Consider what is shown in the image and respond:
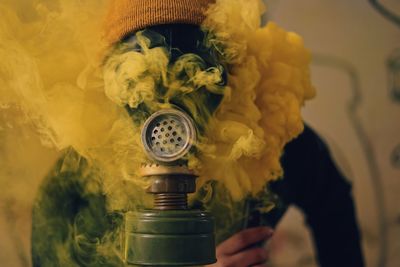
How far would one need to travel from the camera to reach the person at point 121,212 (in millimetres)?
625

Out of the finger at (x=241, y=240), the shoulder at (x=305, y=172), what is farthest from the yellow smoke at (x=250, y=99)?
the shoulder at (x=305, y=172)

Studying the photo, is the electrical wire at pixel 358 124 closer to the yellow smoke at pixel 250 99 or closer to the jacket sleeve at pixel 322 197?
the jacket sleeve at pixel 322 197

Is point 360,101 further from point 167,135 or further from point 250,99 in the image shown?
point 167,135

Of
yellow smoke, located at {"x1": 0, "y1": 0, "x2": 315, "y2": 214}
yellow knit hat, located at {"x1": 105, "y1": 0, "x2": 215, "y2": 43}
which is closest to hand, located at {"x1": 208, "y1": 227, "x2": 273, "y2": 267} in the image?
yellow smoke, located at {"x1": 0, "y1": 0, "x2": 315, "y2": 214}

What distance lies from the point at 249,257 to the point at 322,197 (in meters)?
0.30

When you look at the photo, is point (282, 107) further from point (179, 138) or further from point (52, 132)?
point (52, 132)

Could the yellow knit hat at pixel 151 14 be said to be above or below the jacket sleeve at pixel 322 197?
above

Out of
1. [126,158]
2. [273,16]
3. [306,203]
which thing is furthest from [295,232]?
[126,158]

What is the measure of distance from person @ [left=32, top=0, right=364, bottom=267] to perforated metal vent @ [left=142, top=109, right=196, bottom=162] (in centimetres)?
9

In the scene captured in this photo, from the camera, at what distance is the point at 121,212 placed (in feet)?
2.37

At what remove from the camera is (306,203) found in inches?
42.3

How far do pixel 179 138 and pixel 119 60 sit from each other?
13 cm

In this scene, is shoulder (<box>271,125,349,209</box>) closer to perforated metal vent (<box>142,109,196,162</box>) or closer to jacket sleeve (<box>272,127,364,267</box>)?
jacket sleeve (<box>272,127,364,267</box>)

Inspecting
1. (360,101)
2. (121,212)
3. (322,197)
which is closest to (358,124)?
(360,101)
